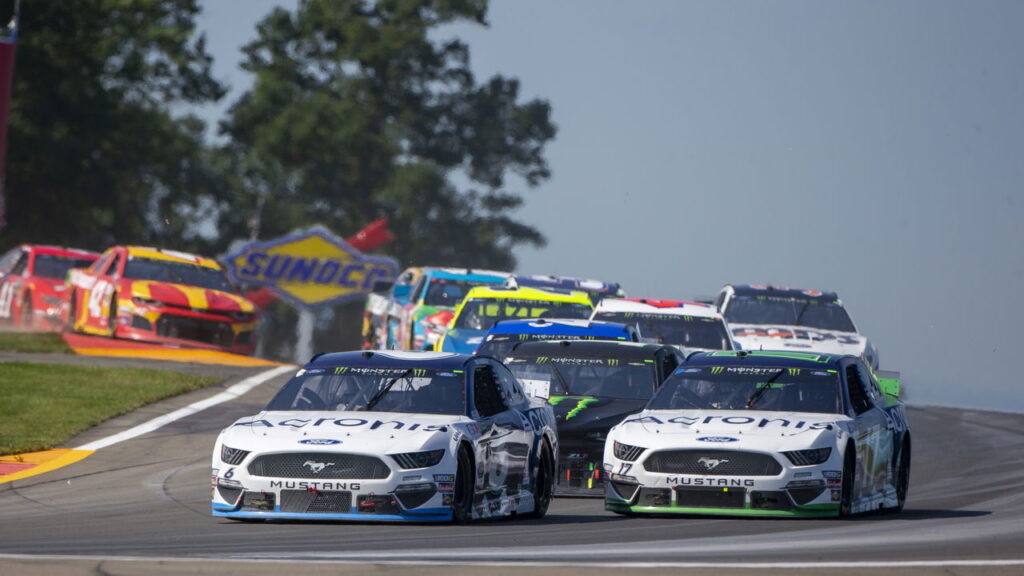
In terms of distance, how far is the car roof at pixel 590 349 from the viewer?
16766 millimetres

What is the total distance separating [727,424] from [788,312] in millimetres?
13921

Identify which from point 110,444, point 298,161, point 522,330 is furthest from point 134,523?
point 298,161

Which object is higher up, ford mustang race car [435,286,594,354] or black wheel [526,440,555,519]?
ford mustang race car [435,286,594,354]

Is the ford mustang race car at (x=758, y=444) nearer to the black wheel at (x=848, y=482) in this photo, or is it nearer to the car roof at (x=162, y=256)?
the black wheel at (x=848, y=482)

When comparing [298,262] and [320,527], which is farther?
[298,262]

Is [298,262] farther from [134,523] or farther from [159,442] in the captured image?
[134,523]

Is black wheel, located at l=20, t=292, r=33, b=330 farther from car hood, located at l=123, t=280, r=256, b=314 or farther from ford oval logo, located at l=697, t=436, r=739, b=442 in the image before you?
ford oval logo, located at l=697, t=436, r=739, b=442

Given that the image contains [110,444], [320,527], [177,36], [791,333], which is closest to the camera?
[320,527]

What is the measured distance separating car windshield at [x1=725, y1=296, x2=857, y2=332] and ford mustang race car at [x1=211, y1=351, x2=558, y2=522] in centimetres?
1349

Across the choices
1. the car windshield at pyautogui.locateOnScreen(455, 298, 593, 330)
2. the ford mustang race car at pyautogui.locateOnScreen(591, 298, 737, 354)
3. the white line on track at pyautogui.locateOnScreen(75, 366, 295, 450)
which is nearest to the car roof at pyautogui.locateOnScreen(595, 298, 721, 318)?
the ford mustang race car at pyautogui.locateOnScreen(591, 298, 737, 354)

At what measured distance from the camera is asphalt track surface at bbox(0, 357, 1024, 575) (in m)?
9.41

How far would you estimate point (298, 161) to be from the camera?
66500 millimetres

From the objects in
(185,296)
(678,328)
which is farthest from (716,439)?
(185,296)

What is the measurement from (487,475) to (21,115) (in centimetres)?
4259
